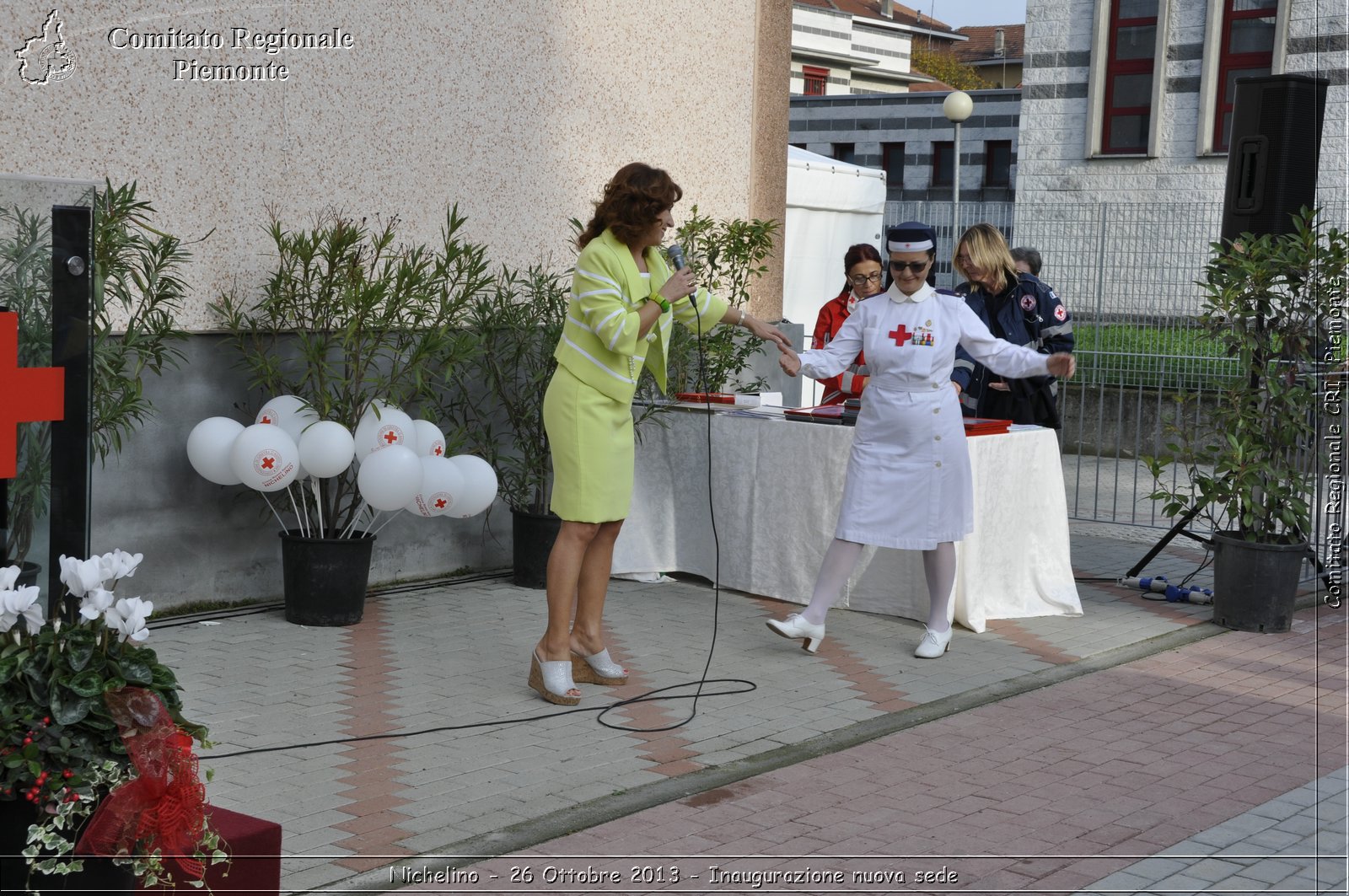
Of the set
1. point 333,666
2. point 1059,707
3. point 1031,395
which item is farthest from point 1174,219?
point 333,666

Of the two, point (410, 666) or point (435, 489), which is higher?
point (435, 489)

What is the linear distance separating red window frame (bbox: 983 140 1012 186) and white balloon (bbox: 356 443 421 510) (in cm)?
2850

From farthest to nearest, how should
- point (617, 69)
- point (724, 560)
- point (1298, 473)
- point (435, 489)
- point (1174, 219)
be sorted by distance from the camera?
point (1174, 219) → point (617, 69) → point (724, 560) → point (1298, 473) → point (435, 489)

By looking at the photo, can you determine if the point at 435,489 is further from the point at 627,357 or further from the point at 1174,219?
the point at 1174,219

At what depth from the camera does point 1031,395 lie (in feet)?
27.6

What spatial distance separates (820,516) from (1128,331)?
21.9 feet

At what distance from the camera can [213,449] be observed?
22.2 feet

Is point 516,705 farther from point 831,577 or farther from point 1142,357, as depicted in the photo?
point 1142,357

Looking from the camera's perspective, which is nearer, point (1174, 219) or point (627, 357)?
point (627, 357)

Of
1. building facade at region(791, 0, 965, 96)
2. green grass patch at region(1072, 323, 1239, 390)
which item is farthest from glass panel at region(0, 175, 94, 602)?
building facade at region(791, 0, 965, 96)

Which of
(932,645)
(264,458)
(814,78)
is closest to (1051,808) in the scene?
(932,645)

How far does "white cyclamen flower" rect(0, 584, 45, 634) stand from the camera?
317 centimetres

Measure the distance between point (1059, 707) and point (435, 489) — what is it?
2.90 m

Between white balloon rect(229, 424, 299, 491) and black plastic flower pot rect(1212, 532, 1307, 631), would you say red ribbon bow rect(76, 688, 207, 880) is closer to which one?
white balloon rect(229, 424, 299, 491)
